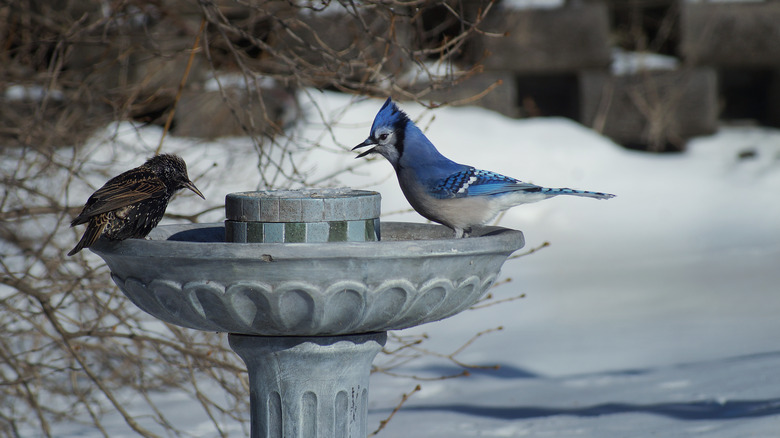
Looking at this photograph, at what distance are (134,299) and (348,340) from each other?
60 centimetres

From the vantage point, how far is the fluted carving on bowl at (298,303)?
7.55ft

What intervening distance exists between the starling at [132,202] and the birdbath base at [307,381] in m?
0.43

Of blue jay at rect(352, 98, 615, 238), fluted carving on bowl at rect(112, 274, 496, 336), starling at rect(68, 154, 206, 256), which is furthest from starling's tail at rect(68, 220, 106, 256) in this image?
blue jay at rect(352, 98, 615, 238)

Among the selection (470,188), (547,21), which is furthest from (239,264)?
(547,21)

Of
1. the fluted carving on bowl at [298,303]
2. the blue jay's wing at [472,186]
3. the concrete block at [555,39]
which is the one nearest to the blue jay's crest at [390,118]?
the blue jay's wing at [472,186]

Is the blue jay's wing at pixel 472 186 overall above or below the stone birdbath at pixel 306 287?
above

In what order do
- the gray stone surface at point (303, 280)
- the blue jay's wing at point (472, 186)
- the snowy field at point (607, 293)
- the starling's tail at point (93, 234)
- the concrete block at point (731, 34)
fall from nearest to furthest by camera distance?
the gray stone surface at point (303, 280) → the starling's tail at point (93, 234) → the blue jay's wing at point (472, 186) → the snowy field at point (607, 293) → the concrete block at point (731, 34)

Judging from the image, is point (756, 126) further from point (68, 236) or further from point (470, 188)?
point (470, 188)

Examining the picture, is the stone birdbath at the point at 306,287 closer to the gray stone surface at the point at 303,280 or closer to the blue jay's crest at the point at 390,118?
the gray stone surface at the point at 303,280

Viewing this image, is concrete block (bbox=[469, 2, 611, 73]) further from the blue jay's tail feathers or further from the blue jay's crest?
the blue jay's tail feathers

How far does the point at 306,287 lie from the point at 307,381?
480mm

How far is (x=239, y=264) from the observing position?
223cm

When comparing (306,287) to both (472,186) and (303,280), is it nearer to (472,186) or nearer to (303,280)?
(303,280)

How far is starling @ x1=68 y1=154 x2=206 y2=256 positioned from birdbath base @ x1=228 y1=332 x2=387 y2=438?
43cm
